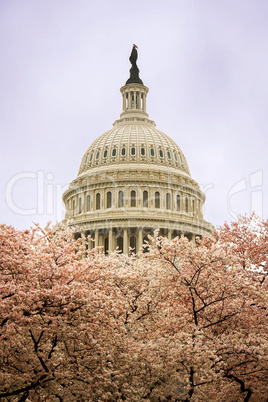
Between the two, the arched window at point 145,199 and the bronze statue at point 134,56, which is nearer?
the arched window at point 145,199

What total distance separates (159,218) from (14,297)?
217 feet

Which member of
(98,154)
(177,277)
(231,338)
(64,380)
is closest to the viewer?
(64,380)

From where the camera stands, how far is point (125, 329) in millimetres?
21625

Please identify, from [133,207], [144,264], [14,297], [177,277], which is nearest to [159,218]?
[133,207]

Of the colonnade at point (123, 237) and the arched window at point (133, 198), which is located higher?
the arched window at point (133, 198)

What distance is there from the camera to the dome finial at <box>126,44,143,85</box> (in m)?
110

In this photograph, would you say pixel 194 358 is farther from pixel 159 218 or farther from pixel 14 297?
pixel 159 218

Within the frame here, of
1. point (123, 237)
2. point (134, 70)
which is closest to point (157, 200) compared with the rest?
point (123, 237)

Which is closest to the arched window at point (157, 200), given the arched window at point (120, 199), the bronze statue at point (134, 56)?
the arched window at point (120, 199)

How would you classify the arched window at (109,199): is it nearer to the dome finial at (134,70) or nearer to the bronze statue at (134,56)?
the dome finial at (134,70)

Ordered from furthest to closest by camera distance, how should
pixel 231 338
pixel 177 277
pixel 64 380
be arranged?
1. pixel 177 277
2. pixel 231 338
3. pixel 64 380

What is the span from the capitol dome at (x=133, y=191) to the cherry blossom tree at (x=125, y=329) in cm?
5748

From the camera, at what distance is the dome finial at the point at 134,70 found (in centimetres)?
10956

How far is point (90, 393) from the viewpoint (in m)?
20.8
